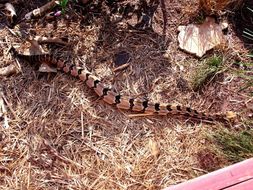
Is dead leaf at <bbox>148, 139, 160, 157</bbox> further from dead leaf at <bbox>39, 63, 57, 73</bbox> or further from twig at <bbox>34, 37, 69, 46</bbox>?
twig at <bbox>34, 37, 69, 46</bbox>

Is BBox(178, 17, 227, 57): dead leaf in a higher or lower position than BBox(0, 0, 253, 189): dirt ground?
higher

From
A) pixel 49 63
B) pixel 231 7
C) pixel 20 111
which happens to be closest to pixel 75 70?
pixel 49 63

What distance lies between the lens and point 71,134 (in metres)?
2.68

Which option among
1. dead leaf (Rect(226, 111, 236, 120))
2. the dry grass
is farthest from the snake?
the dry grass

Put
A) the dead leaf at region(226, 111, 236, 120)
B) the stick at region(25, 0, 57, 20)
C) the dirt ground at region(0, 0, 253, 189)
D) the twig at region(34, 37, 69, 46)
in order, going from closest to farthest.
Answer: the dirt ground at region(0, 0, 253, 189)
the dead leaf at region(226, 111, 236, 120)
the twig at region(34, 37, 69, 46)
the stick at region(25, 0, 57, 20)

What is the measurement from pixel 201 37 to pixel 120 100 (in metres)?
0.85

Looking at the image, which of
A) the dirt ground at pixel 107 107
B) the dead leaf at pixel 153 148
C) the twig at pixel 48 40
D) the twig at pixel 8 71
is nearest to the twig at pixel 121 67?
the dirt ground at pixel 107 107

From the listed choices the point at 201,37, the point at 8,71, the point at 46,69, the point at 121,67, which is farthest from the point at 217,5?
the point at 8,71

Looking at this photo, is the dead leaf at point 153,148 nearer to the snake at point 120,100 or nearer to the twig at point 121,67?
the snake at point 120,100

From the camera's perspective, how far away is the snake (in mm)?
2754

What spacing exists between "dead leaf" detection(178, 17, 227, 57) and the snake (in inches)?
20.7

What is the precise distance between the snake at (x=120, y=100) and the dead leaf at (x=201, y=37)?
526 millimetres

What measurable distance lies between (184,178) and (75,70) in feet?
3.49

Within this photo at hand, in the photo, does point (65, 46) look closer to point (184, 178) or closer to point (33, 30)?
→ point (33, 30)
